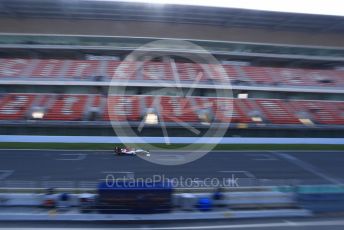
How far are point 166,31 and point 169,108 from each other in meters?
7.04

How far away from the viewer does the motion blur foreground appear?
786 centimetres

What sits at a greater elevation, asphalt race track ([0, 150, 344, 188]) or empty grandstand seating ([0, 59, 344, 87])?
empty grandstand seating ([0, 59, 344, 87])

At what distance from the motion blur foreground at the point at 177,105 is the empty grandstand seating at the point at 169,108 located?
0.11 m

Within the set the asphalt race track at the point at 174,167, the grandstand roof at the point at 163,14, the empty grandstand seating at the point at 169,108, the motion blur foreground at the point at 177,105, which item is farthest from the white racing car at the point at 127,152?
the grandstand roof at the point at 163,14

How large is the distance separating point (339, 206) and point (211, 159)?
8096mm

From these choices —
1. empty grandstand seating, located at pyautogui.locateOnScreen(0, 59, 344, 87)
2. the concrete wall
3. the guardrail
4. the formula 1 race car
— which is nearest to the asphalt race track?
the formula 1 race car

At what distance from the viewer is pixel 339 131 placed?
20.7m

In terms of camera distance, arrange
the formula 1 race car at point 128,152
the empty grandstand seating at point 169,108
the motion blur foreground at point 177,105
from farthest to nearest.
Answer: the empty grandstand seating at point 169,108
the formula 1 race car at point 128,152
the motion blur foreground at point 177,105

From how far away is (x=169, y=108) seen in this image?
67.5ft

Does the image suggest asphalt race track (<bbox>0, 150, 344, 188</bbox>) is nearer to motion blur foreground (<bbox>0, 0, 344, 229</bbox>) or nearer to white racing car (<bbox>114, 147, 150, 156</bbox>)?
motion blur foreground (<bbox>0, 0, 344, 229</bbox>)

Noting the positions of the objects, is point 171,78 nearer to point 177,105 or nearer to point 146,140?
point 177,105

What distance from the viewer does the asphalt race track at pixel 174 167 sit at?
461 inches

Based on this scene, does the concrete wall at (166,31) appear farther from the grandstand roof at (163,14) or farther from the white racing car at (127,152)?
the white racing car at (127,152)

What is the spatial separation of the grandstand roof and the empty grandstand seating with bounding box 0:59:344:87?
318 cm
